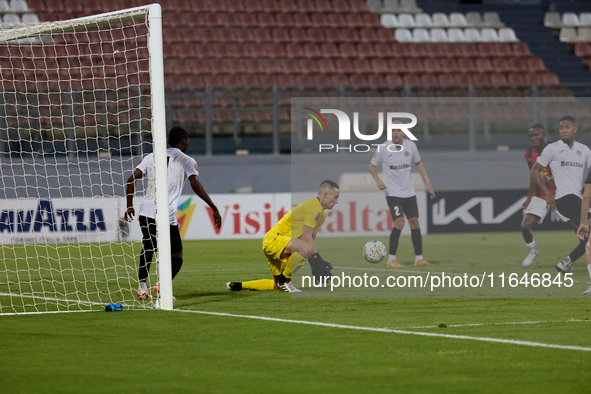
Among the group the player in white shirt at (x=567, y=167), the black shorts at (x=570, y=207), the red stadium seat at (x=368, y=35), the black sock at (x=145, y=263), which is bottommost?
the black sock at (x=145, y=263)

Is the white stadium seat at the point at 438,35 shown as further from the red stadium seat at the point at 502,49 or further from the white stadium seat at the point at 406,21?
the red stadium seat at the point at 502,49

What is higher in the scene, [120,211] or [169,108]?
[169,108]

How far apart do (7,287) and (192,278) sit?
7.10ft

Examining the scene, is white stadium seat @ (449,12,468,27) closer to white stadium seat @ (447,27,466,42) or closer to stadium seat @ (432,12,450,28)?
stadium seat @ (432,12,450,28)

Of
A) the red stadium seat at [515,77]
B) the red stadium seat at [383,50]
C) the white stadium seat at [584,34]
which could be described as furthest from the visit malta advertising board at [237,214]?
the white stadium seat at [584,34]

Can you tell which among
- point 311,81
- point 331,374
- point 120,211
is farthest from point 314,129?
point 311,81

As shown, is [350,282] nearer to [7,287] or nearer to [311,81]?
[7,287]

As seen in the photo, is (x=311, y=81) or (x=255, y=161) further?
(x=311, y=81)

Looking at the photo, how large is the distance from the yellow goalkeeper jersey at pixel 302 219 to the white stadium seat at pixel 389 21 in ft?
51.9

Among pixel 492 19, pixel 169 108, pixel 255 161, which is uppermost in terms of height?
pixel 492 19

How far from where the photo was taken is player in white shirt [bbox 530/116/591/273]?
8578 millimetres

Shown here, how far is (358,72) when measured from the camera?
21.5 m

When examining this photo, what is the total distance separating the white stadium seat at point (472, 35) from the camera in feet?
76.6

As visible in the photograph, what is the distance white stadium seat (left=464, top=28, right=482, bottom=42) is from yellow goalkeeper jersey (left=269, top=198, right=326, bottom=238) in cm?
1631
